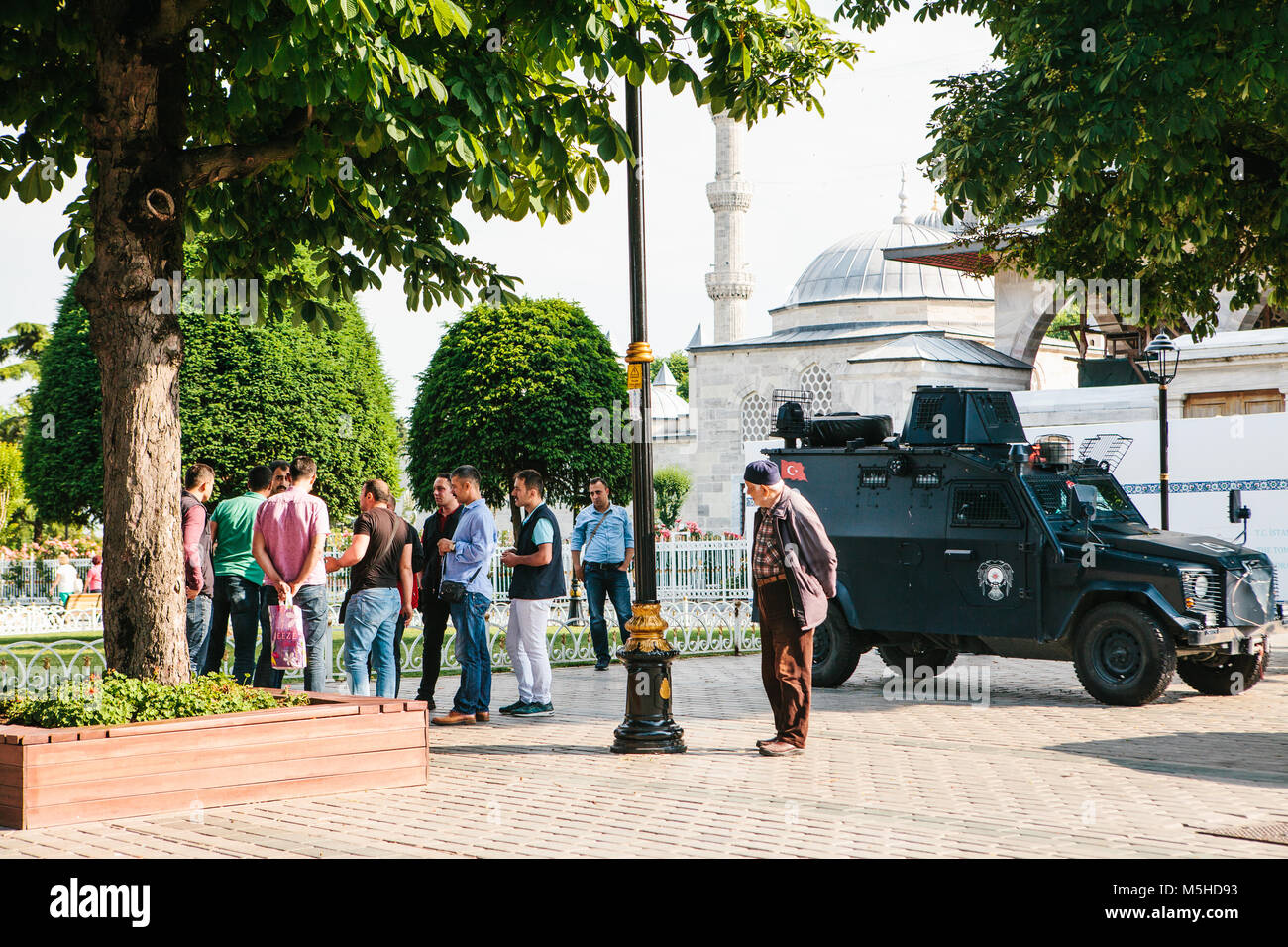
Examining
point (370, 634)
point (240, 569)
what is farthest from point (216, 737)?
point (240, 569)

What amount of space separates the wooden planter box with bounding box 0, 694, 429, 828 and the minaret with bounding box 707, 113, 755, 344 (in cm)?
4671

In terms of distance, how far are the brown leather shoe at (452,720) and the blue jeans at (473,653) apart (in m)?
0.04

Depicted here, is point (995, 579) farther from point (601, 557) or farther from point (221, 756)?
point (221, 756)

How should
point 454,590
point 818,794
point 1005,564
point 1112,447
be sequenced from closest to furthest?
point 818,794 → point 454,590 → point 1005,564 → point 1112,447

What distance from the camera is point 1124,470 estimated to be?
19.5m

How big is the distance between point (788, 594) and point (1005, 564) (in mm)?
3661

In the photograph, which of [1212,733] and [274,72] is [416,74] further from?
[1212,733]

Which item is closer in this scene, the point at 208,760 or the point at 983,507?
the point at 208,760

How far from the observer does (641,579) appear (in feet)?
29.9

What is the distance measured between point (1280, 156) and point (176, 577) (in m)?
10.5

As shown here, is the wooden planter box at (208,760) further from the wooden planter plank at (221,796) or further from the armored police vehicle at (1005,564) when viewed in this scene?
the armored police vehicle at (1005,564)

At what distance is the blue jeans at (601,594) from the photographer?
15031 millimetres

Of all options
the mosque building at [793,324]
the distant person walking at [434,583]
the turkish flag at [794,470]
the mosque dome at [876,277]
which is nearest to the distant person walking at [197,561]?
the distant person walking at [434,583]

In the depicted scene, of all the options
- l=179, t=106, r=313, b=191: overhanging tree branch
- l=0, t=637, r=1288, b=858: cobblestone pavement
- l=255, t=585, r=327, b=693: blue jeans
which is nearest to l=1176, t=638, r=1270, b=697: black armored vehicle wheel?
l=0, t=637, r=1288, b=858: cobblestone pavement
